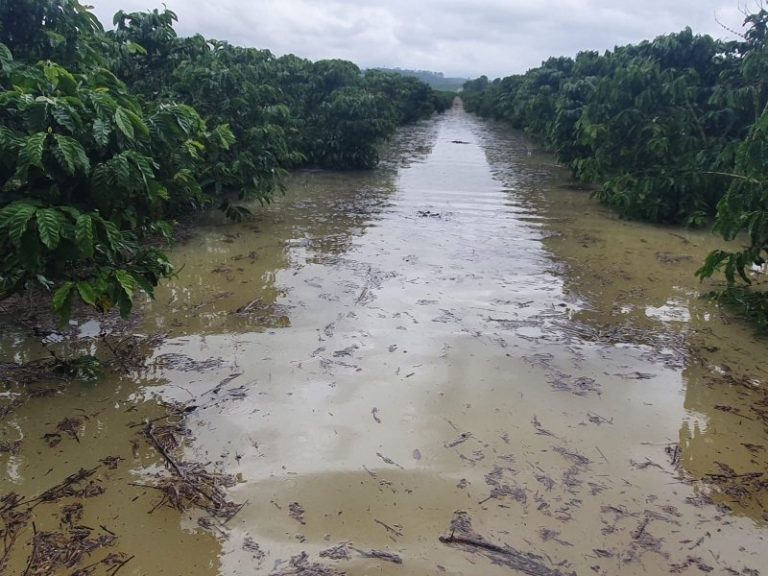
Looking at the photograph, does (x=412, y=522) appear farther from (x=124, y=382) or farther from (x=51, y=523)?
(x=124, y=382)

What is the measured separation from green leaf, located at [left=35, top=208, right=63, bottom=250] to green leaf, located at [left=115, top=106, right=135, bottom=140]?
2.14ft

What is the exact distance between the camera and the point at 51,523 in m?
2.59

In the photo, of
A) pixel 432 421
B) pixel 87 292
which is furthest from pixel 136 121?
pixel 432 421

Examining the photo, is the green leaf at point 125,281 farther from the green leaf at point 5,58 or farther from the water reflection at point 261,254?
the green leaf at point 5,58

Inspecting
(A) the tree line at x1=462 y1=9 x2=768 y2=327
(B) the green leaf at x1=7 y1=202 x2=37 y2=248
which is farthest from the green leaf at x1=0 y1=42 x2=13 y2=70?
(A) the tree line at x1=462 y1=9 x2=768 y2=327

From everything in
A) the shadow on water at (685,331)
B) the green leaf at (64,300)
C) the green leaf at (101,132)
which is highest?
the green leaf at (101,132)

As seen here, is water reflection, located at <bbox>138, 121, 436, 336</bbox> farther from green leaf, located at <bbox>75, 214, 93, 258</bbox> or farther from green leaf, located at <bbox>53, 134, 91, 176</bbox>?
green leaf, located at <bbox>53, 134, 91, 176</bbox>

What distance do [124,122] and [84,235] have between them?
78 centimetres

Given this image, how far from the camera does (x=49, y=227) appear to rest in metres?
3.03

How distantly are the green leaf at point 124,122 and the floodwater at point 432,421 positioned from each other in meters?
1.61

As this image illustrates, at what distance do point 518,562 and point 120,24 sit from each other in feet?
28.5

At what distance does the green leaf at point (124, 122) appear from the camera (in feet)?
11.0

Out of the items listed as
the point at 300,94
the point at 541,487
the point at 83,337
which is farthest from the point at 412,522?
the point at 300,94

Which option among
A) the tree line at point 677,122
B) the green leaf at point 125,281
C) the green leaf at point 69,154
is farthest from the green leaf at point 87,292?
the tree line at point 677,122
